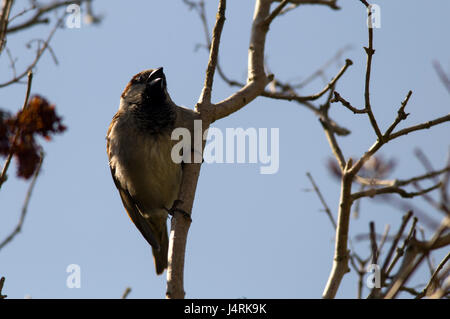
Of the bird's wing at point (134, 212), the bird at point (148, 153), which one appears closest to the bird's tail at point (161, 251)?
the bird at point (148, 153)

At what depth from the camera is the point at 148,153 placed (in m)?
4.40

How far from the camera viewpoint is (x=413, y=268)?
144cm

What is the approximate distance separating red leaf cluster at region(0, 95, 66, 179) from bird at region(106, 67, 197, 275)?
1869 millimetres

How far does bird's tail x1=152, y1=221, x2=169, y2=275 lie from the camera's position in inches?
195

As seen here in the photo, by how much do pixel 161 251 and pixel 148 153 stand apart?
108 centimetres

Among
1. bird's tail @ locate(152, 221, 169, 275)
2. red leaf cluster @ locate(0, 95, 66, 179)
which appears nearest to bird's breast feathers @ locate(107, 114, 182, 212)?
bird's tail @ locate(152, 221, 169, 275)

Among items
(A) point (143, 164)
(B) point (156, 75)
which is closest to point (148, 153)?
(A) point (143, 164)

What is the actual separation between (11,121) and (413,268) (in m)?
1.60

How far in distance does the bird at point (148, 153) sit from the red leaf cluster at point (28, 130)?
187 cm

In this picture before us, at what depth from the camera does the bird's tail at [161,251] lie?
4961 mm

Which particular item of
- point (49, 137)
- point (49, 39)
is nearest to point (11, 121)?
point (49, 137)

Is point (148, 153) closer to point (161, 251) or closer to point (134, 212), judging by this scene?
point (134, 212)

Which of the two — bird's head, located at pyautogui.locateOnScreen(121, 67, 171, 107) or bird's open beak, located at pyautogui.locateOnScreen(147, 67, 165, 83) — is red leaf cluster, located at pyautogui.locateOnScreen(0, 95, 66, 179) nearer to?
bird's head, located at pyautogui.locateOnScreen(121, 67, 171, 107)
